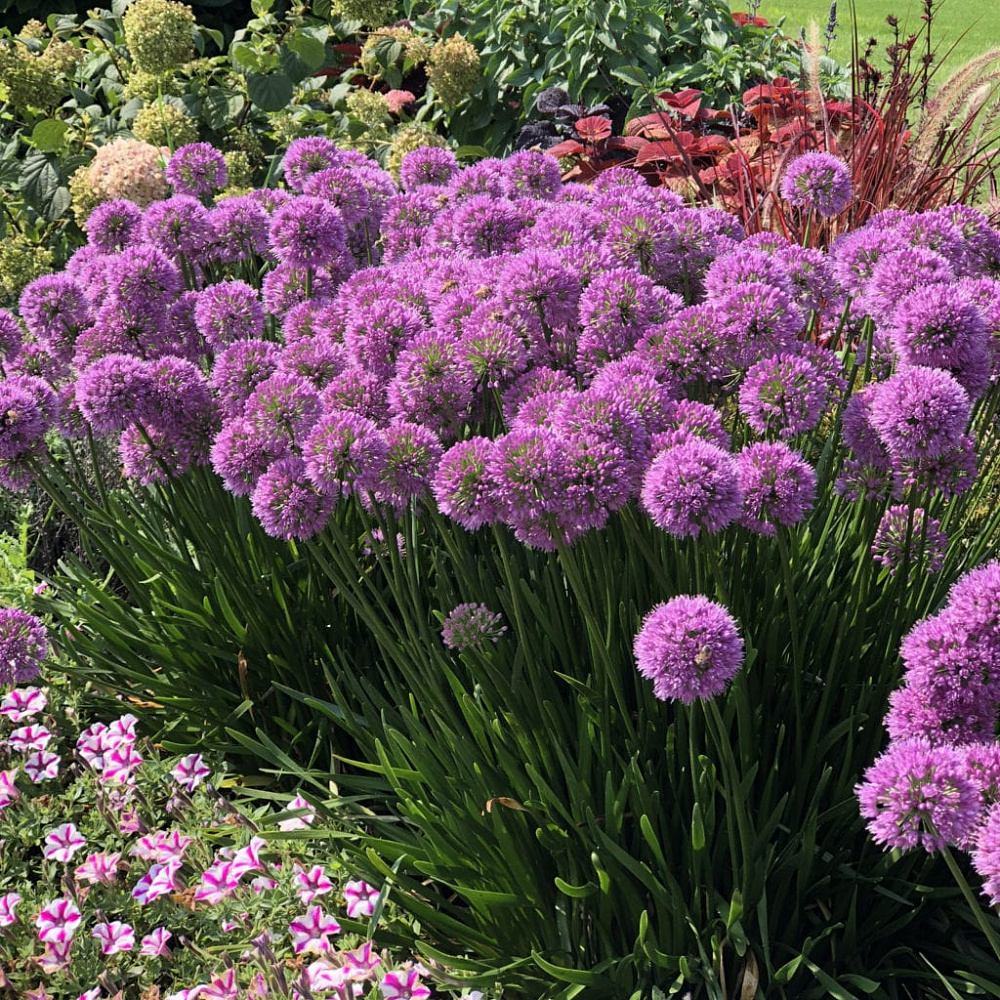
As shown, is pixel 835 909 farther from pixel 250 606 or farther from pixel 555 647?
pixel 250 606

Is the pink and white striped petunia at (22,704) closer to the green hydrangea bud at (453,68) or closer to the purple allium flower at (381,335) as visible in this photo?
the purple allium flower at (381,335)

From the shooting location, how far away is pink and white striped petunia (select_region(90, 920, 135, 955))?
2.90 metres

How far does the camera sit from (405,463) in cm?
233

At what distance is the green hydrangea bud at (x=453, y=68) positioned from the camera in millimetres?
6855

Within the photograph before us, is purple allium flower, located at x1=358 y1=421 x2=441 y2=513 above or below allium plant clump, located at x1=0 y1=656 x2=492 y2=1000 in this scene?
above

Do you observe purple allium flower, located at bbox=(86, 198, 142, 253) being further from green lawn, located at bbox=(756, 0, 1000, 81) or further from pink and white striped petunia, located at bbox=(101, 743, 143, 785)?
green lawn, located at bbox=(756, 0, 1000, 81)

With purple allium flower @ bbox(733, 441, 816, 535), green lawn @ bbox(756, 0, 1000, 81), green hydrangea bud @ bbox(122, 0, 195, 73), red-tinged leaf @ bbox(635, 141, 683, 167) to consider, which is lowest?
green lawn @ bbox(756, 0, 1000, 81)

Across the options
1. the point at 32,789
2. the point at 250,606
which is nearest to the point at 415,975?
the point at 250,606

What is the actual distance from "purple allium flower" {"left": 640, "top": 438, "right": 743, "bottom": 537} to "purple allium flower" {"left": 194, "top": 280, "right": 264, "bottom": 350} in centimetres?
154

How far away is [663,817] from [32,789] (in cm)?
232

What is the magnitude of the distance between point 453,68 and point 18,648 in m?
5.06

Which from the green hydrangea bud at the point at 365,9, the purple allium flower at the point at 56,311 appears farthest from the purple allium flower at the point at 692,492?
the green hydrangea bud at the point at 365,9

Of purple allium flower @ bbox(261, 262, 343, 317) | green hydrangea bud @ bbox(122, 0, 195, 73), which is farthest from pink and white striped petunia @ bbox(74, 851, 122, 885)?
green hydrangea bud @ bbox(122, 0, 195, 73)

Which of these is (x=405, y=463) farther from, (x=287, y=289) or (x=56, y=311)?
(x=56, y=311)
